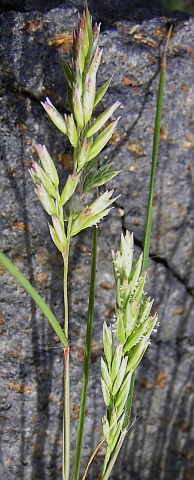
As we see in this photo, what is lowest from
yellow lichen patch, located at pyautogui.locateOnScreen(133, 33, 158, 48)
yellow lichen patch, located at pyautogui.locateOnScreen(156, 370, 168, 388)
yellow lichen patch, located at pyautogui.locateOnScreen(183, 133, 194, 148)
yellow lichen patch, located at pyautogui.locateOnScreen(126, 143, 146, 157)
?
yellow lichen patch, located at pyautogui.locateOnScreen(156, 370, 168, 388)

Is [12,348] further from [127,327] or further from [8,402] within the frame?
[127,327]

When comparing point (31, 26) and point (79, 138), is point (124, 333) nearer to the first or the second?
point (79, 138)

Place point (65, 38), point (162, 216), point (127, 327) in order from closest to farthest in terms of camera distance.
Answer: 1. point (127, 327)
2. point (65, 38)
3. point (162, 216)

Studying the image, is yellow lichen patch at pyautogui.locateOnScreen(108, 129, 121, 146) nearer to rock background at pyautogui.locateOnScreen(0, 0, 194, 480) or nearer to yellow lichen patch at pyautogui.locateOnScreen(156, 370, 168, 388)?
rock background at pyautogui.locateOnScreen(0, 0, 194, 480)

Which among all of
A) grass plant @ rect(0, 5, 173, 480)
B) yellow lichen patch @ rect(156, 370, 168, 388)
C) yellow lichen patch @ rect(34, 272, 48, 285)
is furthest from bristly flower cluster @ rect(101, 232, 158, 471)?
yellow lichen patch @ rect(156, 370, 168, 388)

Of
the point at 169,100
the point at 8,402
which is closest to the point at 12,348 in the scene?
the point at 8,402

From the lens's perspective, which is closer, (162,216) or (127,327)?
(127,327)

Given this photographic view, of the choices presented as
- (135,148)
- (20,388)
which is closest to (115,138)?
(135,148)
